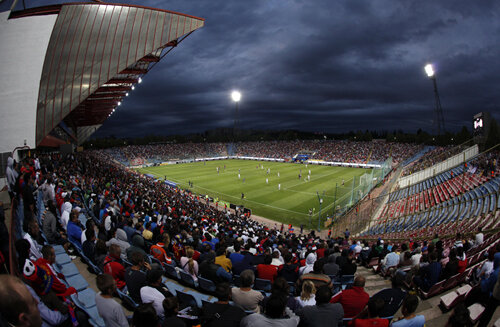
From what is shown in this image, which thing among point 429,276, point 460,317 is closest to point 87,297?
point 460,317

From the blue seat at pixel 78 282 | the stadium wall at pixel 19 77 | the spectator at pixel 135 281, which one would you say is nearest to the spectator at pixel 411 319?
the spectator at pixel 135 281

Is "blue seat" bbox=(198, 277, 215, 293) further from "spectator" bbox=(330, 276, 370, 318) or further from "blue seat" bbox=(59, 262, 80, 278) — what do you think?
"blue seat" bbox=(59, 262, 80, 278)

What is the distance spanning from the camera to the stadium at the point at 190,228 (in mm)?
3586

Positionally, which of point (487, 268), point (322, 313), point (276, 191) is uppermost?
point (322, 313)

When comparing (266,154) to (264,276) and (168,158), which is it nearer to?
(168,158)

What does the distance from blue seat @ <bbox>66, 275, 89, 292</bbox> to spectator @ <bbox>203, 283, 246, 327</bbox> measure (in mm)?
3632

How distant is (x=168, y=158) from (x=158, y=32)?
56.3m

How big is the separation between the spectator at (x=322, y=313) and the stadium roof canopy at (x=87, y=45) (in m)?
28.7

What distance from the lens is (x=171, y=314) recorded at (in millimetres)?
3287

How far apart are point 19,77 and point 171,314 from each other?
99.6 feet

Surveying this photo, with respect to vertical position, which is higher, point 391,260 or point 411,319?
point 411,319

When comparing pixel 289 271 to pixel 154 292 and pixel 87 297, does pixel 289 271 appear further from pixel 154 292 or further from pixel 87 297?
pixel 87 297

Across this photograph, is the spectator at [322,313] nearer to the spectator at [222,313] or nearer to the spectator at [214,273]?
the spectator at [222,313]

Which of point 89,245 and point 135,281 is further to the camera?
point 89,245
